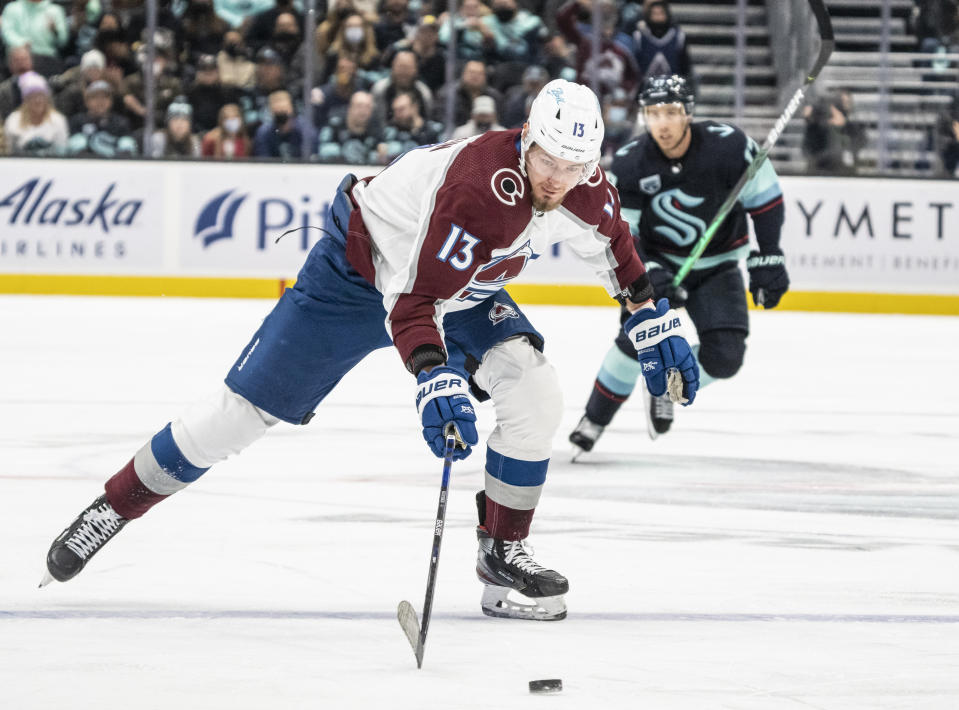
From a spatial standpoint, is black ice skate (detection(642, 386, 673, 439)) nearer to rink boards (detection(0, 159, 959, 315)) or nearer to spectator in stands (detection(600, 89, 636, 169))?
rink boards (detection(0, 159, 959, 315))

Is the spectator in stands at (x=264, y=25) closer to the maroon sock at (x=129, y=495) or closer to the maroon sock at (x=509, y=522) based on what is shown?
the maroon sock at (x=129, y=495)

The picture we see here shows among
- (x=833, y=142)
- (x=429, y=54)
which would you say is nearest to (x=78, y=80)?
(x=429, y=54)

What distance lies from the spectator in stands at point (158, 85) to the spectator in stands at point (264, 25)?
1.76ft

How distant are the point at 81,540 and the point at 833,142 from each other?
806 cm

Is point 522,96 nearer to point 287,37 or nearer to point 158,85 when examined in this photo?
point 287,37

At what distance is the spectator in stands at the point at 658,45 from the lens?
10852mm

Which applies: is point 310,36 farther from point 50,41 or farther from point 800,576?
point 800,576

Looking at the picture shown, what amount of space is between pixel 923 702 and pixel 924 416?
12.7ft

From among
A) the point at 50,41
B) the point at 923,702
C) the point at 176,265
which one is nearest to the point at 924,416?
the point at 923,702

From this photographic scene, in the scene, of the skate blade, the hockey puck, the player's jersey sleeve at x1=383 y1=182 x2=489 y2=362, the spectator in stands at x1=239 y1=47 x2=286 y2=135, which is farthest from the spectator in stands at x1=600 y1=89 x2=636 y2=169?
the hockey puck

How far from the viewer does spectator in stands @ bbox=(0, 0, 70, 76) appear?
35.1 feet

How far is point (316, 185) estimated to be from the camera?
33.7ft

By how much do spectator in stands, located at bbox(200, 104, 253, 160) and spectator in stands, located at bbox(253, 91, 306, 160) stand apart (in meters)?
0.08

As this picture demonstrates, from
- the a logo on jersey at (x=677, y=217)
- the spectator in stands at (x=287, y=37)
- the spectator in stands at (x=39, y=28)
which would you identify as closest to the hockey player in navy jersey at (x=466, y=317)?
the a logo on jersey at (x=677, y=217)
